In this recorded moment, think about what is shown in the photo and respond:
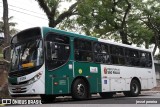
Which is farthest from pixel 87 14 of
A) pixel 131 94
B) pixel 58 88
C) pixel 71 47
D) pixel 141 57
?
pixel 58 88

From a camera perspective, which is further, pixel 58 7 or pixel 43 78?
pixel 58 7

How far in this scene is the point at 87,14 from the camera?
23.5 meters

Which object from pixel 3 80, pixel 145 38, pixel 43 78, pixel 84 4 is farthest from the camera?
pixel 145 38

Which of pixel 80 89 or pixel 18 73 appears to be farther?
pixel 80 89

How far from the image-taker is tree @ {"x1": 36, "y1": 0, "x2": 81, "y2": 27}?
22.6 meters

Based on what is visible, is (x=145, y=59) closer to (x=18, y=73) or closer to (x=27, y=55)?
(x=27, y=55)

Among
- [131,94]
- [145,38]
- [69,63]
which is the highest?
[145,38]

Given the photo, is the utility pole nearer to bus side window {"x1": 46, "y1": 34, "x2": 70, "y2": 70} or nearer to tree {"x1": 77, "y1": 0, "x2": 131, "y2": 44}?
bus side window {"x1": 46, "y1": 34, "x2": 70, "y2": 70}

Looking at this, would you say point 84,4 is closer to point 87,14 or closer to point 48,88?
point 87,14

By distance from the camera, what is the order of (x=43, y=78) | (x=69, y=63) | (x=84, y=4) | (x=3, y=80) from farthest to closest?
(x=84, y=4) < (x=3, y=80) < (x=69, y=63) < (x=43, y=78)

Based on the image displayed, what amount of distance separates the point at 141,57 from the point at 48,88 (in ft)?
30.3

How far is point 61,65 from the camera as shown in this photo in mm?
14555

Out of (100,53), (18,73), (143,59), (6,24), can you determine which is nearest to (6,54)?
(6,24)

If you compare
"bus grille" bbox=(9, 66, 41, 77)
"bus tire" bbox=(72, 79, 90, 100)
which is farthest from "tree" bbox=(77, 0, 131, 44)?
"bus grille" bbox=(9, 66, 41, 77)
